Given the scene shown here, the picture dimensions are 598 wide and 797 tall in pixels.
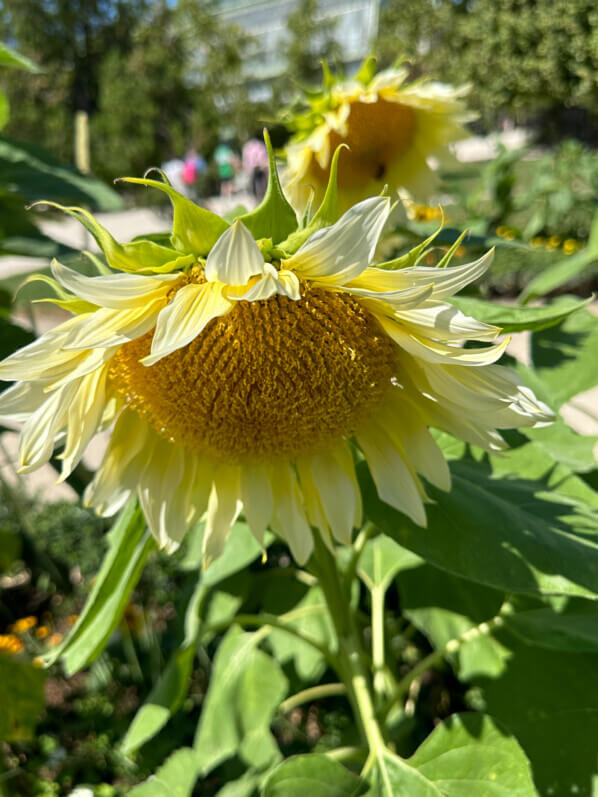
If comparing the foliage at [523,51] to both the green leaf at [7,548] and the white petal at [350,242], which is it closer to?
the green leaf at [7,548]

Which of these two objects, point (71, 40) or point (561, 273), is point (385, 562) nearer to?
point (561, 273)

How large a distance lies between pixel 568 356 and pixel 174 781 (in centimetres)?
107

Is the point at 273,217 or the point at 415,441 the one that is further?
the point at 415,441

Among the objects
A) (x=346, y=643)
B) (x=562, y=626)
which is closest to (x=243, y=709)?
(x=346, y=643)

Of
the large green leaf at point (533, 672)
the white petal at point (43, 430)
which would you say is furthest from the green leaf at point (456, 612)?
the white petal at point (43, 430)

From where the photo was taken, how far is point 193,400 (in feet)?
2.33

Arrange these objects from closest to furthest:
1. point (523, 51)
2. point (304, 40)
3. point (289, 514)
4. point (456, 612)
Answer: point (289, 514) < point (456, 612) < point (523, 51) < point (304, 40)

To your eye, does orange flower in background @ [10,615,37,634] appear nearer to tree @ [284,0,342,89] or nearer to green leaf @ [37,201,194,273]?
green leaf @ [37,201,194,273]

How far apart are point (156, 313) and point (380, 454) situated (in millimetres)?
309

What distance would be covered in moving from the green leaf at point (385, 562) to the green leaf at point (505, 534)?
36cm

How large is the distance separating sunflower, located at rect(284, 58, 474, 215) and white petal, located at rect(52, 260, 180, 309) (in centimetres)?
84

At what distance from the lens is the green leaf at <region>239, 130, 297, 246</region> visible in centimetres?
61

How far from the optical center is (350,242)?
1.89 ft

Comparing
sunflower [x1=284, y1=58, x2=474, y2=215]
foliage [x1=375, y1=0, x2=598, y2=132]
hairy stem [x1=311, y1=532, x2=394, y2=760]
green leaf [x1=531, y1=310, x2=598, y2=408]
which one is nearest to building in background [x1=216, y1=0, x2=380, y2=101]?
foliage [x1=375, y1=0, x2=598, y2=132]
